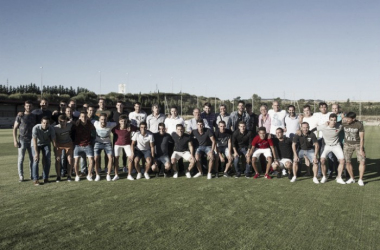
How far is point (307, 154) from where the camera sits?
7.50 m

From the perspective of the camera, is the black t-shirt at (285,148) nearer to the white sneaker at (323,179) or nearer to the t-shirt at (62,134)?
the white sneaker at (323,179)

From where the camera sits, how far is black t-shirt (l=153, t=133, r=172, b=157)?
7.88 metres

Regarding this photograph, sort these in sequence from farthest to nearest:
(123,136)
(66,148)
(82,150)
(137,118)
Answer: (137,118)
(123,136)
(82,150)
(66,148)

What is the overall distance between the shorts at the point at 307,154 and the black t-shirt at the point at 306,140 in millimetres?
80

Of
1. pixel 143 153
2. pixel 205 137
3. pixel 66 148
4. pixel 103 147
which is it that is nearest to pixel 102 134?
pixel 103 147

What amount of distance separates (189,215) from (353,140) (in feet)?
15.1

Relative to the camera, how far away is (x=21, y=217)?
450 cm

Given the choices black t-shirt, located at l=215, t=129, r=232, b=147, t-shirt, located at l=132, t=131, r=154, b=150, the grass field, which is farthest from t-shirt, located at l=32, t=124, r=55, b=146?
black t-shirt, located at l=215, t=129, r=232, b=147

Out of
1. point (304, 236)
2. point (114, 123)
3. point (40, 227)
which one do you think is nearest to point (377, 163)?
point (304, 236)

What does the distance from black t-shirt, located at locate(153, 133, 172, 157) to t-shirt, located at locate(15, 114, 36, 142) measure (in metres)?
2.98

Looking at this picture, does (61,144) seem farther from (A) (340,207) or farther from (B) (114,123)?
(A) (340,207)

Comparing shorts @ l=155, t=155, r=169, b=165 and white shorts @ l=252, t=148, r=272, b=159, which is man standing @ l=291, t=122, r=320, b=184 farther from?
shorts @ l=155, t=155, r=169, b=165

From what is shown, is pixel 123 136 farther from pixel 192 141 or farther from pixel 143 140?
pixel 192 141

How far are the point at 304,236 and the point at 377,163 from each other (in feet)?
24.1
